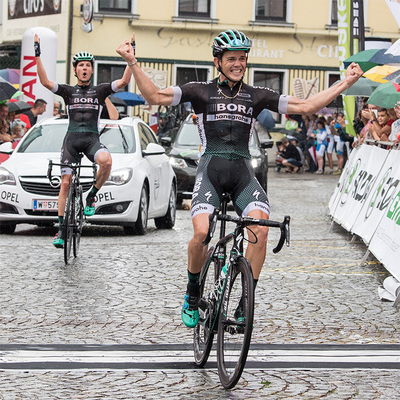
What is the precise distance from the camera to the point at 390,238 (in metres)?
10.0

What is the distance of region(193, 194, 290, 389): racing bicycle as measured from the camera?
5.52 m

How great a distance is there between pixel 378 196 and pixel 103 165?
3075 millimetres

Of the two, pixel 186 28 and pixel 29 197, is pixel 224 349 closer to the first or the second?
pixel 29 197

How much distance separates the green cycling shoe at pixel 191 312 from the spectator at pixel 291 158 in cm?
2883

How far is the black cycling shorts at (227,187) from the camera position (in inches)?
251

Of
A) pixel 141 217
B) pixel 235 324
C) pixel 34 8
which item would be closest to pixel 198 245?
pixel 235 324

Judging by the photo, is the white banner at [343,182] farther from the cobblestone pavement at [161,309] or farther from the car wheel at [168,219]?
the car wheel at [168,219]

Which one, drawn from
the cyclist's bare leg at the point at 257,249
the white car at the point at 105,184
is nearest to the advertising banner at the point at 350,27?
the white car at the point at 105,184

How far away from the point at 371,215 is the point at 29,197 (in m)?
4.46

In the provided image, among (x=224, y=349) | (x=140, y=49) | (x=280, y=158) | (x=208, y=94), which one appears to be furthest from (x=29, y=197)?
(x=140, y=49)

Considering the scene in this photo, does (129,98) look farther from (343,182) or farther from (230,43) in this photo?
(230,43)

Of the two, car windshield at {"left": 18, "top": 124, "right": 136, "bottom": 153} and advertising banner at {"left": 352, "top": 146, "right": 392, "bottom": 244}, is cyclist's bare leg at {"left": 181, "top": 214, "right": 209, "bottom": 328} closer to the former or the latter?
advertising banner at {"left": 352, "top": 146, "right": 392, "bottom": 244}

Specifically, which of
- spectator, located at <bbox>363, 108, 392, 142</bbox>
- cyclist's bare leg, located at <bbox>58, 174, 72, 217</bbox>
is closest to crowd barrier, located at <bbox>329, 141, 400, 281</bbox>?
spectator, located at <bbox>363, 108, 392, 142</bbox>

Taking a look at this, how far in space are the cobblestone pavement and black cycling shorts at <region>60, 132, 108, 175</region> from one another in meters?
1.10
